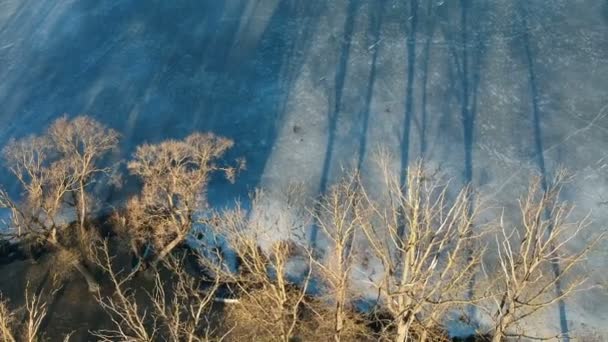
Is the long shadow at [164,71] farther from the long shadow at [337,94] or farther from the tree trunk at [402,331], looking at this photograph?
the tree trunk at [402,331]

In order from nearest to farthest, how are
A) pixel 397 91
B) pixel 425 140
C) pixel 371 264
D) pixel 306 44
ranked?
pixel 371 264
pixel 425 140
pixel 397 91
pixel 306 44

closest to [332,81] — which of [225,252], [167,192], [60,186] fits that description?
[225,252]

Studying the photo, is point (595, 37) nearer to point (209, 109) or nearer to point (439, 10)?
point (439, 10)

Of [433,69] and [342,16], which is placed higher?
[342,16]

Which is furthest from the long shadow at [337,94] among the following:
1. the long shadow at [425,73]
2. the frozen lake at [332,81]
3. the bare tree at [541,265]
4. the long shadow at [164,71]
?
the bare tree at [541,265]

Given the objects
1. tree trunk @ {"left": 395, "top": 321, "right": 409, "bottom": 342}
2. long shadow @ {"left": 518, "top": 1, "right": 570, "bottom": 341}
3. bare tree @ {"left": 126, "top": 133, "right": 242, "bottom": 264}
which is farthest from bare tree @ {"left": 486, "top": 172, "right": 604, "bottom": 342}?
bare tree @ {"left": 126, "top": 133, "right": 242, "bottom": 264}

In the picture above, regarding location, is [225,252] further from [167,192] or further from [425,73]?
[425,73]

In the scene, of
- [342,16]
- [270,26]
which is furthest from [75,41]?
[342,16]
